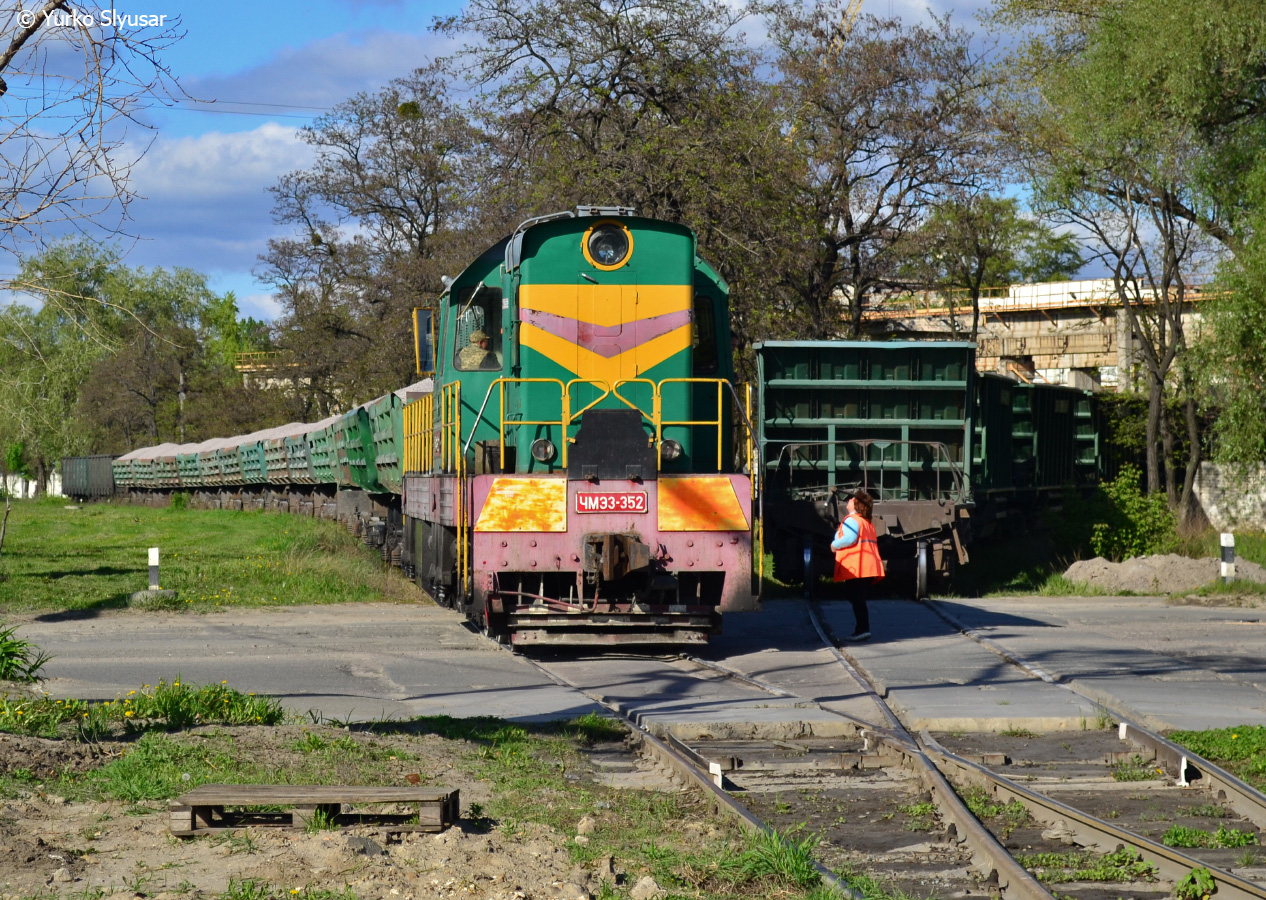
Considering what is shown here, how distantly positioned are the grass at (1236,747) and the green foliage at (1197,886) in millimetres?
2208

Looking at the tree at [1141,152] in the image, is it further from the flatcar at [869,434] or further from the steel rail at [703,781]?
the steel rail at [703,781]

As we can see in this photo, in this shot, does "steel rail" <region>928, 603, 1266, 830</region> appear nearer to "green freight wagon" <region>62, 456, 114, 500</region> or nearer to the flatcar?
the flatcar

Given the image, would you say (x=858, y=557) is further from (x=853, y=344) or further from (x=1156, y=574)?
(x=1156, y=574)

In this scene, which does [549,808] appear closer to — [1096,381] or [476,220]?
[476,220]

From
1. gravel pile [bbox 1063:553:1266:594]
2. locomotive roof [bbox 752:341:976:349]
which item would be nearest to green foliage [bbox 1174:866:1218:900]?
locomotive roof [bbox 752:341:976:349]

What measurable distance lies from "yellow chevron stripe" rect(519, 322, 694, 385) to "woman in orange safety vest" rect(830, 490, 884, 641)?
2418 mm

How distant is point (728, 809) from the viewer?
5773mm

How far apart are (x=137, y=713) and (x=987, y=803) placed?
5079 mm

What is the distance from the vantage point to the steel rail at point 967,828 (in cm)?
462

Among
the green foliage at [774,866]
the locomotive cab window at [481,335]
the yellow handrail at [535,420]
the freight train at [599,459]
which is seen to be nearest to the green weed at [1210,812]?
the green foliage at [774,866]

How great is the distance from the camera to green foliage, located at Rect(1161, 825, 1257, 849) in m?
5.38

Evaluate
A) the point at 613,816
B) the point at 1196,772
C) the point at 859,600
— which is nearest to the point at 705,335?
the point at 859,600

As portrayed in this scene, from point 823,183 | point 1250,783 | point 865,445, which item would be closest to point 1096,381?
point 823,183

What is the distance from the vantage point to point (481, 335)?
12.3m
